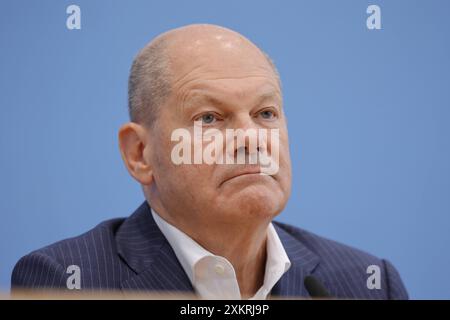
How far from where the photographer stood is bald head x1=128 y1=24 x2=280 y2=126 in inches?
112

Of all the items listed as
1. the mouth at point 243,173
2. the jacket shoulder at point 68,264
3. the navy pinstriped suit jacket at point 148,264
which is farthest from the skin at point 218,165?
the jacket shoulder at point 68,264

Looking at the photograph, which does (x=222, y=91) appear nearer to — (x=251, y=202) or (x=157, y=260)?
(x=251, y=202)

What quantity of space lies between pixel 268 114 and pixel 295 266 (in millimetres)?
521

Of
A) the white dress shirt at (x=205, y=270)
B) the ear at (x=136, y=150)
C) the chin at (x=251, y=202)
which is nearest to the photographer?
the chin at (x=251, y=202)

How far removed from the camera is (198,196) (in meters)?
2.79

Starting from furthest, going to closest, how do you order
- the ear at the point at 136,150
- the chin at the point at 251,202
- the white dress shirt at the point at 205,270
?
the ear at the point at 136,150, the white dress shirt at the point at 205,270, the chin at the point at 251,202

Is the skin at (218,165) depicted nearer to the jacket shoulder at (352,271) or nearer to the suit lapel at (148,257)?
the suit lapel at (148,257)

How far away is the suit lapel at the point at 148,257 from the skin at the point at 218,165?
78mm

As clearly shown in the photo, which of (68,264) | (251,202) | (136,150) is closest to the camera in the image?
(251,202)

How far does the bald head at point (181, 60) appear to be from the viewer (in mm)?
2846

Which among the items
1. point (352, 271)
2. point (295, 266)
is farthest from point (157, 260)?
point (352, 271)

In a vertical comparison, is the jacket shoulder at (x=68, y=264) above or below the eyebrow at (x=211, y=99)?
below

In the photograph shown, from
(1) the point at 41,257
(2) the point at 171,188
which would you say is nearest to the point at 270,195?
(2) the point at 171,188

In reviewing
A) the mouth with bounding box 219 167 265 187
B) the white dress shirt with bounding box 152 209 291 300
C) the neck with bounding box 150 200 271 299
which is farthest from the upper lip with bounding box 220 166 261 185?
the white dress shirt with bounding box 152 209 291 300
